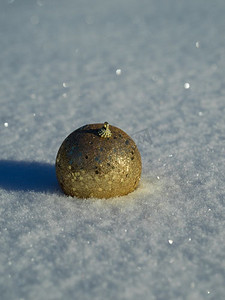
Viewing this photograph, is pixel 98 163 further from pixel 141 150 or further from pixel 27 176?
pixel 141 150

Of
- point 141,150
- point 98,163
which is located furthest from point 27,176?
point 141,150

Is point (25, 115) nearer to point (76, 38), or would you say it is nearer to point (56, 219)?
point (56, 219)

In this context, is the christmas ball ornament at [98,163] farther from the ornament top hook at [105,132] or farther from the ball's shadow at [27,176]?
the ball's shadow at [27,176]

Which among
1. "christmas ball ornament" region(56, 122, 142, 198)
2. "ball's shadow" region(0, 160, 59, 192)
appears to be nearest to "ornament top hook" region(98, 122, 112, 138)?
"christmas ball ornament" region(56, 122, 142, 198)

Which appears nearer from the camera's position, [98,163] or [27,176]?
[98,163]

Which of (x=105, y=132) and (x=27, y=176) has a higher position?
(x=105, y=132)

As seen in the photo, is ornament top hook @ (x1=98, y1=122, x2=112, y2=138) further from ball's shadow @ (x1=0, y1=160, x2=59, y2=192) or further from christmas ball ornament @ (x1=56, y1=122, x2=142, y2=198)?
ball's shadow @ (x1=0, y1=160, x2=59, y2=192)

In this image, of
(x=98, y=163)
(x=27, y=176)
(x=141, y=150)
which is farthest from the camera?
(x=141, y=150)
